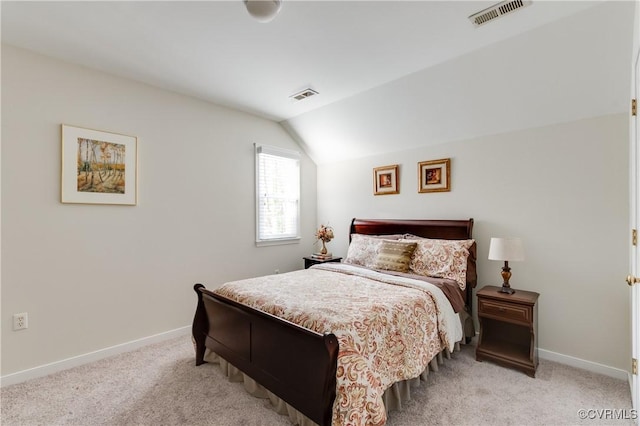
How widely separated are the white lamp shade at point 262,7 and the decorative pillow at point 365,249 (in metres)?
2.49

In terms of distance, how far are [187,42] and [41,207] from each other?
185cm

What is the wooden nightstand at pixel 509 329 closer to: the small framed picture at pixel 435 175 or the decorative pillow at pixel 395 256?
the decorative pillow at pixel 395 256

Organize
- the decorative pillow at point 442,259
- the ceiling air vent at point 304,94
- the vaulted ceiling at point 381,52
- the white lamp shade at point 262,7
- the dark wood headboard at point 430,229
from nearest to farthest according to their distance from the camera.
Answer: the white lamp shade at point 262,7
the vaulted ceiling at point 381,52
the decorative pillow at point 442,259
the dark wood headboard at point 430,229
the ceiling air vent at point 304,94

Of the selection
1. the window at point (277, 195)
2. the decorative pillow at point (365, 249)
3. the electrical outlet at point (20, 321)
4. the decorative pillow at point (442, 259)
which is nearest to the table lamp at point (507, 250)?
the decorative pillow at point (442, 259)

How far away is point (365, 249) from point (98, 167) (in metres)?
2.85

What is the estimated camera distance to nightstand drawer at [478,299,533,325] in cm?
251

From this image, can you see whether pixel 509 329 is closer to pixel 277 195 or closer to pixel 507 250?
pixel 507 250

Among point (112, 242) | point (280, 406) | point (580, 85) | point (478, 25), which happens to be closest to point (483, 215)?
point (580, 85)

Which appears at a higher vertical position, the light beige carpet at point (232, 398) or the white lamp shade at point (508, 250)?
the white lamp shade at point (508, 250)

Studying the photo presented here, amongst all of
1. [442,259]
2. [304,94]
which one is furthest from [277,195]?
[442,259]

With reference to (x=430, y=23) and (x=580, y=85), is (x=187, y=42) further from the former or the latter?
(x=580, y=85)

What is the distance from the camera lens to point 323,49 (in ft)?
8.25

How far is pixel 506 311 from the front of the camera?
2602 mm

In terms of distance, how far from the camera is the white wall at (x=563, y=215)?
2.50 meters
